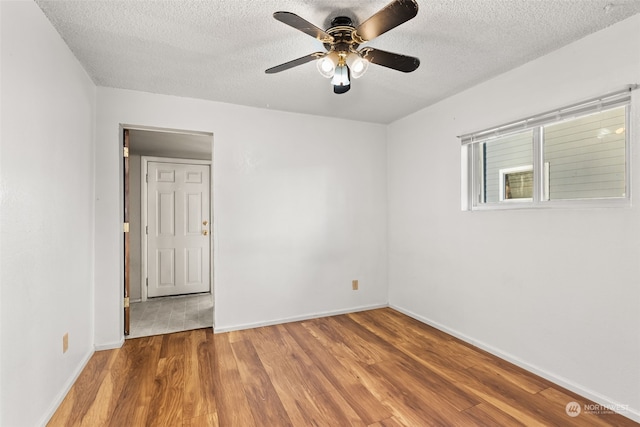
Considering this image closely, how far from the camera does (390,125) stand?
13.1 ft

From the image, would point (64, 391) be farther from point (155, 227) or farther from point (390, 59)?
point (390, 59)

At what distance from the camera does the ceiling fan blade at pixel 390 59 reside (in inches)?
69.5

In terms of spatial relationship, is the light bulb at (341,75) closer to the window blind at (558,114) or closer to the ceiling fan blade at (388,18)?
the ceiling fan blade at (388,18)

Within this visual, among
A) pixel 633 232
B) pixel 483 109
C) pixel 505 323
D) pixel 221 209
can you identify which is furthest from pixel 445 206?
pixel 221 209

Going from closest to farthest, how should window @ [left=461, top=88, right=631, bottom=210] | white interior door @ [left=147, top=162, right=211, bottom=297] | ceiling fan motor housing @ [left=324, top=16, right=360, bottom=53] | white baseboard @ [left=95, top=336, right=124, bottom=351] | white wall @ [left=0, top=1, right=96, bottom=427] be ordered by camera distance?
1. white wall @ [left=0, top=1, right=96, bottom=427]
2. ceiling fan motor housing @ [left=324, top=16, right=360, bottom=53]
3. window @ [left=461, top=88, right=631, bottom=210]
4. white baseboard @ [left=95, top=336, right=124, bottom=351]
5. white interior door @ [left=147, top=162, right=211, bottom=297]

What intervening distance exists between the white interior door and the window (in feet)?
12.8

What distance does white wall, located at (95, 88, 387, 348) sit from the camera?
2.83 m

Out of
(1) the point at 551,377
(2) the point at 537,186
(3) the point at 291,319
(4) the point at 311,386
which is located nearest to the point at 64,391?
(4) the point at 311,386

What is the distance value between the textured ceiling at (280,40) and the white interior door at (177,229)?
1.98 m

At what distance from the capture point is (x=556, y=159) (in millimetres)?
2311

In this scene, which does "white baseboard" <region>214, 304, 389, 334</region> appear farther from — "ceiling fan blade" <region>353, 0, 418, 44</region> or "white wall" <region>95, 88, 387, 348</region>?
"ceiling fan blade" <region>353, 0, 418, 44</region>

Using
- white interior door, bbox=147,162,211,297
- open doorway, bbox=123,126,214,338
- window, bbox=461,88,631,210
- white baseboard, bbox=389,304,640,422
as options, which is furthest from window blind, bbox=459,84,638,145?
white interior door, bbox=147,162,211,297

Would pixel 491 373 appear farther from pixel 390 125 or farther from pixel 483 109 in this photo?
pixel 390 125

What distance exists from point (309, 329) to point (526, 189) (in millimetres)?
2436
